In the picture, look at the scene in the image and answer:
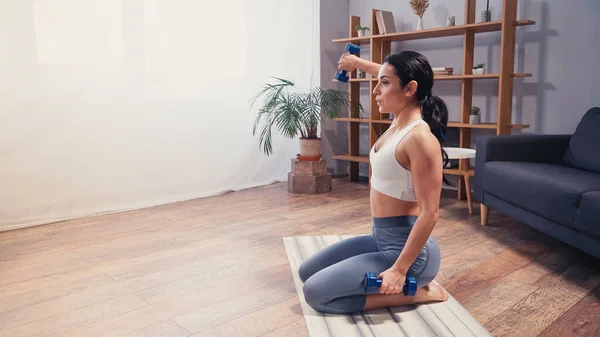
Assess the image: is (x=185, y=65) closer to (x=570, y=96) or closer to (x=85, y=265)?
(x=85, y=265)

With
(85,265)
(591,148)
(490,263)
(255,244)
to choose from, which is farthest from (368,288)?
(591,148)

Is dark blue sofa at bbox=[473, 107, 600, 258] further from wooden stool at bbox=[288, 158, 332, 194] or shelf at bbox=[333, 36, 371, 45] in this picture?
shelf at bbox=[333, 36, 371, 45]

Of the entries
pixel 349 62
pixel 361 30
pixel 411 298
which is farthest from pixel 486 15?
pixel 411 298

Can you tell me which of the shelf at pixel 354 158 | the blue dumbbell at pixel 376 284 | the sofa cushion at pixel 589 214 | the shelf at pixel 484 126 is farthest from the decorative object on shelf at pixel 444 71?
the blue dumbbell at pixel 376 284

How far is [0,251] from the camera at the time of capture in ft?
9.11

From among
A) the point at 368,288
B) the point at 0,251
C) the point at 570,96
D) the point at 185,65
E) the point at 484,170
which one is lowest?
the point at 0,251

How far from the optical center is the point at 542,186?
246cm

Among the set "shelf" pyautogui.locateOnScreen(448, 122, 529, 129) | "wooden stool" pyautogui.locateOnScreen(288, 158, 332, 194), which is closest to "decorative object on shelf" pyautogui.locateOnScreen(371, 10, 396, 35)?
"shelf" pyautogui.locateOnScreen(448, 122, 529, 129)

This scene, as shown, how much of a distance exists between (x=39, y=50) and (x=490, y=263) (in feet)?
9.80

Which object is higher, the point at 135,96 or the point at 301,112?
the point at 135,96

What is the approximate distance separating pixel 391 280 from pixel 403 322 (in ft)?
0.75

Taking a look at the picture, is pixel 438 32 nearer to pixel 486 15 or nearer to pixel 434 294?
pixel 486 15

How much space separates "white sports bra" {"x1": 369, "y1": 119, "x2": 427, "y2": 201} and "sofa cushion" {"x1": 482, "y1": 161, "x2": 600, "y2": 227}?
0.95 m

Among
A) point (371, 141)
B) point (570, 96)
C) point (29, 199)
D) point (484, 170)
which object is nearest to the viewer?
point (484, 170)
